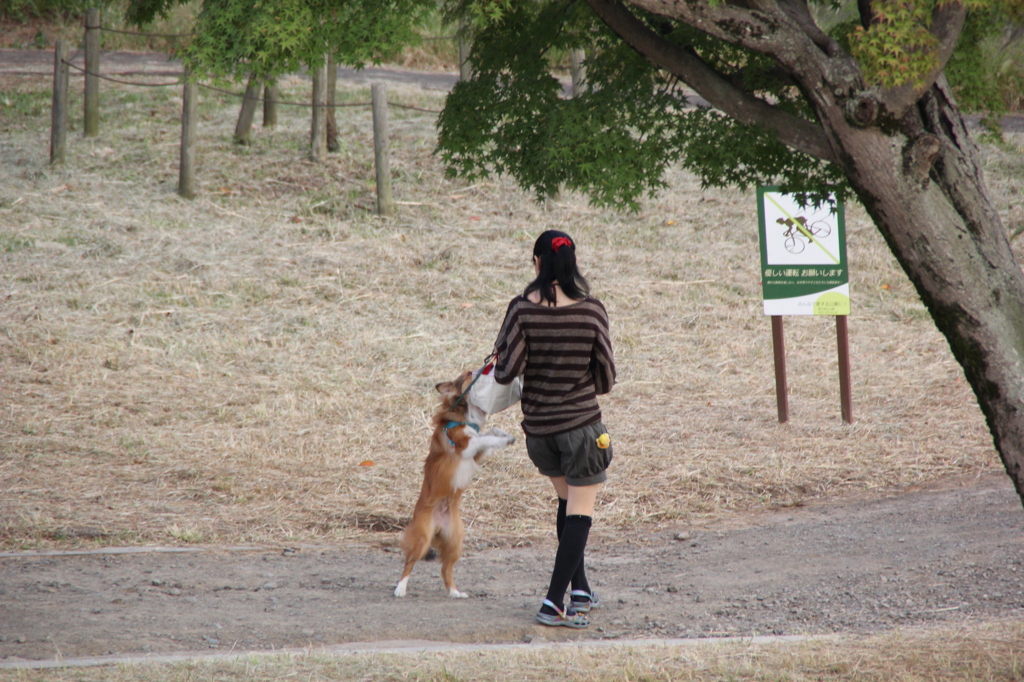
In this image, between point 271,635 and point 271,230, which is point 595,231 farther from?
point 271,635

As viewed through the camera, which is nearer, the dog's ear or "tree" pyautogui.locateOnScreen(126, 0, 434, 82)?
"tree" pyautogui.locateOnScreen(126, 0, 434, 82)

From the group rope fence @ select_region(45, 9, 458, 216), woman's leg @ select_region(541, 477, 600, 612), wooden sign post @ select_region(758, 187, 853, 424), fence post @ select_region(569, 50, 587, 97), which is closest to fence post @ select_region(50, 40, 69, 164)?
rope fence @ select_region(45, 9, 458, 216)

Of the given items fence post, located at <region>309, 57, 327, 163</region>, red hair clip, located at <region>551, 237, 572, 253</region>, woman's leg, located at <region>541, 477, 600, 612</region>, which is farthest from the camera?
fence post, located at <region>309, 57, 327, 163</region>

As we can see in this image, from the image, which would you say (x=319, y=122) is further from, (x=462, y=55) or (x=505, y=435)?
(x=505, y=435)

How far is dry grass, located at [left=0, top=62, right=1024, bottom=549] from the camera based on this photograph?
7.31m

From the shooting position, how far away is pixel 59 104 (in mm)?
13656

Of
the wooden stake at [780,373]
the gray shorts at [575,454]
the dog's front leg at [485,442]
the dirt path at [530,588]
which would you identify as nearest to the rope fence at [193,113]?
the wooden stake at [780,373]

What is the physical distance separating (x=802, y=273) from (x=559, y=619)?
5532mm

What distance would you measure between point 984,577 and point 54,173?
13.9m

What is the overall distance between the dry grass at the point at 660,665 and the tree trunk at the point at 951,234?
2.65 ft

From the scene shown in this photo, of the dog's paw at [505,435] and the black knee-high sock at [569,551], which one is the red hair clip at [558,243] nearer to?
the dog's paw at [505,435]

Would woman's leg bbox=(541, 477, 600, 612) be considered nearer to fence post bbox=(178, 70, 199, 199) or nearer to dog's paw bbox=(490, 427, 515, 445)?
dog's paw bbox=(490, 427, 515, 445)

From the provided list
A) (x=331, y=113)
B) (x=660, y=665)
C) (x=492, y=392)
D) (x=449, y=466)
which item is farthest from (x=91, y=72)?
(x=660, y=665)

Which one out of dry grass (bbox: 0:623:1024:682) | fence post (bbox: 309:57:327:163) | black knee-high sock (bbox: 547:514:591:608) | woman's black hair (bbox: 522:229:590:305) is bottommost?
dry grass (bbox: 0:623:1024:682)
